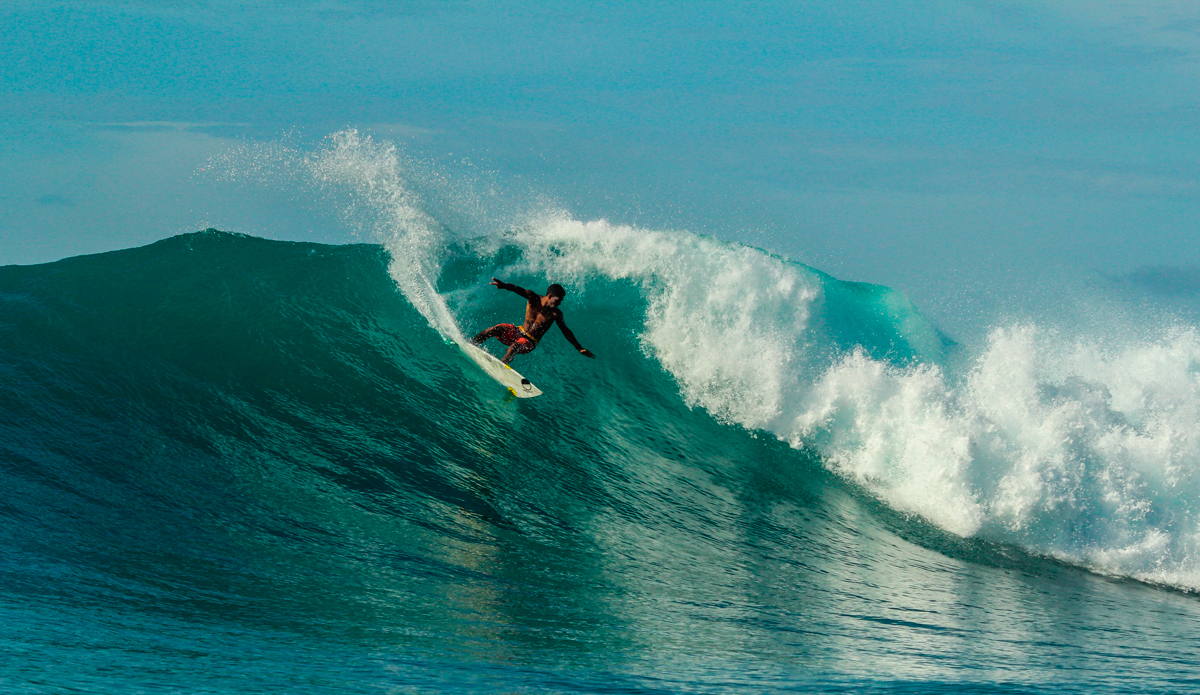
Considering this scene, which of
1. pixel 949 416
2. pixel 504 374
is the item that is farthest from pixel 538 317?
pixel 949 416

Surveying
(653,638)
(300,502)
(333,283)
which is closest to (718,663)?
(653,638)

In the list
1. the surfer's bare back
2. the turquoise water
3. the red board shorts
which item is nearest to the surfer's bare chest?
the surfer's bare back

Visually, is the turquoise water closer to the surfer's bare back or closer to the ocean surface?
the ocean surface

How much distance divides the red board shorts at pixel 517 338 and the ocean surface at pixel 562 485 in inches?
39.7

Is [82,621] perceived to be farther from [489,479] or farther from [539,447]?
[539,447]

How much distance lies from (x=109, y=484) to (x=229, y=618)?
253 cm

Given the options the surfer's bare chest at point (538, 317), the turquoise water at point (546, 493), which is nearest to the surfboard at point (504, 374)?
the turquoise water at point (546, 493)

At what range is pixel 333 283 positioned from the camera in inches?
428

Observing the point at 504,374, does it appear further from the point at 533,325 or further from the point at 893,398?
the point at 893,398

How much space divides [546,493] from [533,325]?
5.53 feet

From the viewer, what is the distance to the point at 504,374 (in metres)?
8.88

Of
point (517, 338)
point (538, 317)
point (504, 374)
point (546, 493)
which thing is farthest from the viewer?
point (504, 374)

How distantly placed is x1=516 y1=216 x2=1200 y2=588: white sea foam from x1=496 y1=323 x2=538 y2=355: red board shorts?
296 centimetres

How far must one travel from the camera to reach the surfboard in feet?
28.9
